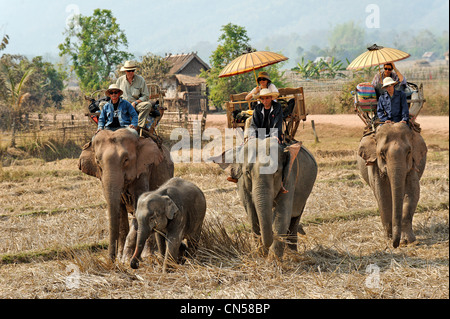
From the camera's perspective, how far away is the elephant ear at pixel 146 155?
7883mm

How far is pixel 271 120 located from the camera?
23.7 feet

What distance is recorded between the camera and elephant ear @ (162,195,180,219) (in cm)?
687

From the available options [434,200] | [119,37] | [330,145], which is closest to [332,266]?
[434,200]

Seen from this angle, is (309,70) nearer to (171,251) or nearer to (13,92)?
(13,92)

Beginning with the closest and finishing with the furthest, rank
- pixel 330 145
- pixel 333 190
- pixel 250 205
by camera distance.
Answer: pixel 250 205, pixel 333 190, pixel 330 145

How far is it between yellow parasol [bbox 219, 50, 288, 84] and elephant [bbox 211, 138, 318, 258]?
1.68 metres

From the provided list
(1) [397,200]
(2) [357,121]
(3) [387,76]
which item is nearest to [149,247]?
(1) [397,200]

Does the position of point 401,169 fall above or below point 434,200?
above

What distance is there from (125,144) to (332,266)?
2.97 meters

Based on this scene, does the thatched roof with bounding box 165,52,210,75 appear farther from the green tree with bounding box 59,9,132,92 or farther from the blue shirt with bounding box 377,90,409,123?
the blue shirt with bounding box 377,90,409,123

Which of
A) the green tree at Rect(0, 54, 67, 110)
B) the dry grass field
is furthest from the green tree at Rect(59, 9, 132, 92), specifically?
the dry grass field

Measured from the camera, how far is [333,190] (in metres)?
13.0

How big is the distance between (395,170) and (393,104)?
949mm
